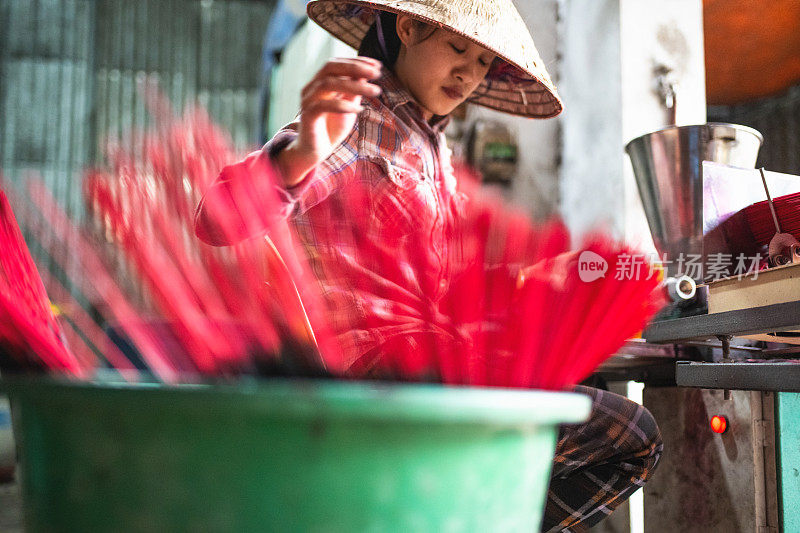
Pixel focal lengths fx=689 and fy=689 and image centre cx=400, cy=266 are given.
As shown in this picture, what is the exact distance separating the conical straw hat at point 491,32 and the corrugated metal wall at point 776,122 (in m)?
4.32

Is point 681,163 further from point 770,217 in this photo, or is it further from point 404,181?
point 404,181

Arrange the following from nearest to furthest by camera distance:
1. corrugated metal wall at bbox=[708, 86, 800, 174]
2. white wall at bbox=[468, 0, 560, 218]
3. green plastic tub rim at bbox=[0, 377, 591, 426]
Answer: green plastic tub rim at bbox=[0, 377, 591, 426] → white wall at bbox=[468, 0, 560, 218] → corrugated metal wall at bbox=[708, 86, 800, 174]

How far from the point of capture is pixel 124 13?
581cm

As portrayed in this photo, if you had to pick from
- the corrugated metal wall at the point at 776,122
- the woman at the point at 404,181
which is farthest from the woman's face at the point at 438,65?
the corrugated metal wall at the point at 776,122

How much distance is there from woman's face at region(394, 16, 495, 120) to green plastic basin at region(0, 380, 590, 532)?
2.54ft

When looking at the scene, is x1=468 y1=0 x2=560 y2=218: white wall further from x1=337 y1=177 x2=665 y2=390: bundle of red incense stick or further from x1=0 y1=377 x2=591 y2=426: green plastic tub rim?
x1=0 y1=377 x2=591 y2=426: green plastic tub rim

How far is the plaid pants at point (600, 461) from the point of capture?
94 centimetres

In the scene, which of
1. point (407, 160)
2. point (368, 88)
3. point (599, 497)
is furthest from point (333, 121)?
point (599, 497)

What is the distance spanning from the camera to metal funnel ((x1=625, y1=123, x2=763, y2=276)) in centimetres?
174

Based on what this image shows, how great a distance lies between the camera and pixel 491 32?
0.98 meters

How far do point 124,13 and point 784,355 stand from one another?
5889 mm

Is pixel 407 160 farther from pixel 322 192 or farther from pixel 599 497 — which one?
pixel 599 497

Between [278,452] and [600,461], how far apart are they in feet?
2.49

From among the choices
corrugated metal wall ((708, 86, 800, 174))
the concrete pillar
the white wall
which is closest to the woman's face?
the concrete pillar
